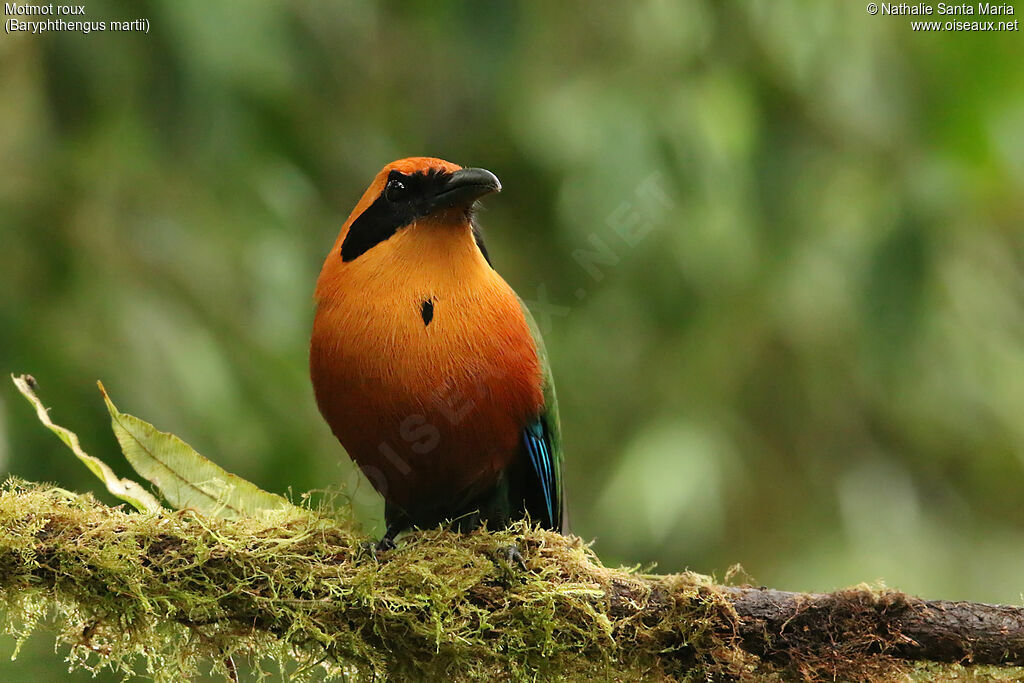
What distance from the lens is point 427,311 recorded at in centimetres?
342

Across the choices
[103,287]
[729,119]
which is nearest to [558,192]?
[729,119]

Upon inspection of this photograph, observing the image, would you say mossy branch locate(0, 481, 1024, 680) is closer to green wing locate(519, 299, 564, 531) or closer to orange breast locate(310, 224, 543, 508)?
orange breast locate(310, 224, 543, 508)

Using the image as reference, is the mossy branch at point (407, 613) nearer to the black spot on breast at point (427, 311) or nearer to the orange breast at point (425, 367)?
the orange breast at point (425, 367)

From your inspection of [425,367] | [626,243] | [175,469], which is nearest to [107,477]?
[175,469]

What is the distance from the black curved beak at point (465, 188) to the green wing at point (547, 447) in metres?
0.41

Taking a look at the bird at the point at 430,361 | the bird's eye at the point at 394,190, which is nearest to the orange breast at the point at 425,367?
the bird at the point at 430,361

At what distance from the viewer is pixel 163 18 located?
5.18m

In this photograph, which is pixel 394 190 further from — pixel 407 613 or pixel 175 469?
pixel 407 613

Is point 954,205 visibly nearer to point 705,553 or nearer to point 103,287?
point 705,553

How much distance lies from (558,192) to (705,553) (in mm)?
2486

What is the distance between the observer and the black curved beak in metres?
3.48

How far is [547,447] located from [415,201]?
2.97 feet

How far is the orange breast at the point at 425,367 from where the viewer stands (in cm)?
336

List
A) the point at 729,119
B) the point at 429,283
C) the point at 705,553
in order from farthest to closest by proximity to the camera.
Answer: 1. the point at 705,553
2. the point at 729,119
3. the point at 429,283
